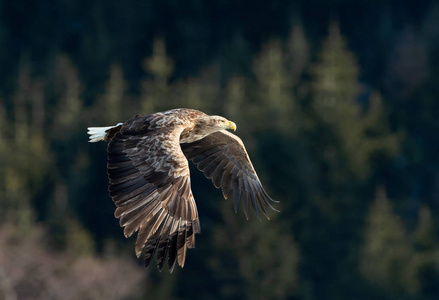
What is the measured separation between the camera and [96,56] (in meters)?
68.8

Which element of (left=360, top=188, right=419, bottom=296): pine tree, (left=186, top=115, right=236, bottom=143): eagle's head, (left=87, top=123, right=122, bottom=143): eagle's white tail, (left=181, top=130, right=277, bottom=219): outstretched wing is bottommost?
(left=360, top=188, right=419, bottom=296): pine tree

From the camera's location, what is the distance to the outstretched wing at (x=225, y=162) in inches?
564

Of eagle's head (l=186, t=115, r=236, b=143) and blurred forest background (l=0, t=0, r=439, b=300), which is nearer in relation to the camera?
A: eagle's head (l=186, t=115, r=236, b=143)

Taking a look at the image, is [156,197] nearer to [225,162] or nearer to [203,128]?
[203,128]

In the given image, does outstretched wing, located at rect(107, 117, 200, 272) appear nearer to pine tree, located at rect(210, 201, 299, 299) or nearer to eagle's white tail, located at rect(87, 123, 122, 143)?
eagle's white tail, located at rect(87, 123, 122, 143)

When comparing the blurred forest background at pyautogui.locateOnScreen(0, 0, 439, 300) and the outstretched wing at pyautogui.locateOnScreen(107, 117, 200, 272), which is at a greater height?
the outstretched wing at pyautogui.locateOnScreen(107, 117, 200, 272)

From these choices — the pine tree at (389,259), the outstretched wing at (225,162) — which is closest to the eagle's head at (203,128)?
the outstretched wing at (225,162)

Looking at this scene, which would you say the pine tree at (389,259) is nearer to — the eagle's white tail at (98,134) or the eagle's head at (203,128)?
the eagle's head at (203,128)

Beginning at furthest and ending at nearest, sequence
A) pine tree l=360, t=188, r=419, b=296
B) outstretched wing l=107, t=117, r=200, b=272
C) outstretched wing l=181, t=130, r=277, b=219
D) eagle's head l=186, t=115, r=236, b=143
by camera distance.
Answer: pine tree l=360, t=188, r=419, b=296
outstretched wing l=181, t=130, r=277, b=219
eagle's head l=186, t=115, r=236, b=143
outstretched wing l=107, t=117, r=200, b=272

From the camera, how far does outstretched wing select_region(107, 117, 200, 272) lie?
11844mm

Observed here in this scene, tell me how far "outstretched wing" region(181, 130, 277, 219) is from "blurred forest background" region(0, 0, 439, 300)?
2598 centimetres

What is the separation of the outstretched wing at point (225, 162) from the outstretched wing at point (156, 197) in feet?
6.64

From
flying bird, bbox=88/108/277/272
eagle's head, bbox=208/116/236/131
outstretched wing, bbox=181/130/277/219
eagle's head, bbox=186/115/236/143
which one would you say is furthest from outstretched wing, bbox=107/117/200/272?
outstretched wing, bbox=181/130/277/219

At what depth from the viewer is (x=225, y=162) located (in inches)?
568
